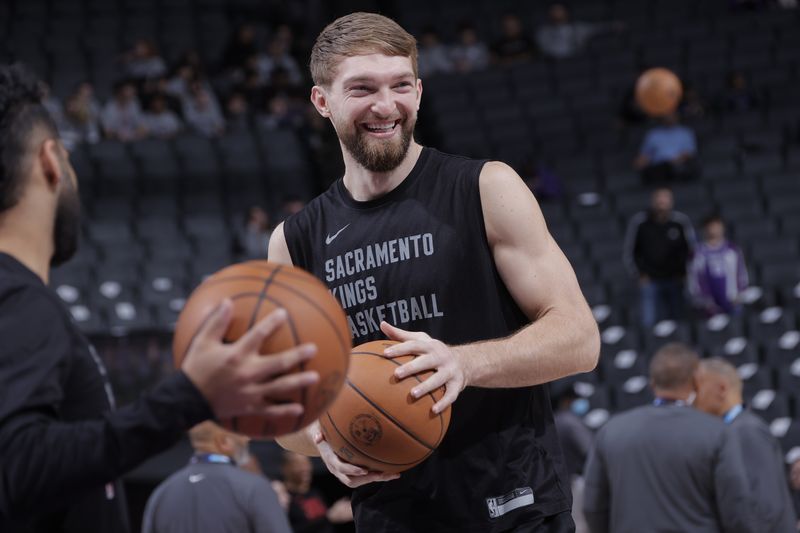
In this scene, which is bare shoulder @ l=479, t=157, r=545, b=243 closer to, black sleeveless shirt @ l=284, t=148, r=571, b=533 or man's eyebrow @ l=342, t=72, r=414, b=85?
black sleeveless shirt @ l=284, t=148, r=571, b=533

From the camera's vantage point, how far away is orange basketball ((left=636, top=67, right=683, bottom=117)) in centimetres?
1295

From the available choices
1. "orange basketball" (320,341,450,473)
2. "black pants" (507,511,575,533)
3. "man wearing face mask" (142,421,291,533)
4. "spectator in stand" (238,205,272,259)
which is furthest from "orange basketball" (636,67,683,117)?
"orange basketball" (320,341,450,473)

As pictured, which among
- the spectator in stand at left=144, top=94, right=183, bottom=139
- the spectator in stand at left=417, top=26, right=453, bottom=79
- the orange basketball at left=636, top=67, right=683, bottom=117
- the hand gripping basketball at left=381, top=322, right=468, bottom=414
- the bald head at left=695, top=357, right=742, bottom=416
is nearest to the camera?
the hand gripping basketball at left=381, top=322, right=468, bottom=414

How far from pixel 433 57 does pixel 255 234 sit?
4750mm

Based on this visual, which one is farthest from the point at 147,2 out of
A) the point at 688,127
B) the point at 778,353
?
the point at 778,353

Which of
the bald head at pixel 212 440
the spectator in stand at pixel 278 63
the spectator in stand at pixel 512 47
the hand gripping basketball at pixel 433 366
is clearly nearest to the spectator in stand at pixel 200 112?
the spectator in stand at pixel 278 63

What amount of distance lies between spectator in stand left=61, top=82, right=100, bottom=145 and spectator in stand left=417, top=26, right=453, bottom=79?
4.49m

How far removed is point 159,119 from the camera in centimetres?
1422

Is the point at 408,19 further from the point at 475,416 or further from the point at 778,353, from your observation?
the point at 475,416

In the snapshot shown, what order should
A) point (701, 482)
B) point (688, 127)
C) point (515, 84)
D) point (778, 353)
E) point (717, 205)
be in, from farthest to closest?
point (515, 84) → point (688, 127) → point (717, 205) → point (778, 353) → point (701, 482)

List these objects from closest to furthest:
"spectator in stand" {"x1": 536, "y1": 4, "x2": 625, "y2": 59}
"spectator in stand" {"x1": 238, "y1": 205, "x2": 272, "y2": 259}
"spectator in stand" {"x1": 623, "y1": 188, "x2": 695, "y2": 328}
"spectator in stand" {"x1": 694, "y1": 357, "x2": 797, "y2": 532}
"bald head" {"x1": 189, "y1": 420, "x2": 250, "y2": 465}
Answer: "spectator in stand" {"x1": 694, "y1": 357, "x2": 797, "y2": 532} < "bald head" {"x1": 189, "y1": 420, "x2": 250, "y2": 465} < "spectator in stand" {"x1": 623, "y1": 188, "x2": 695, "y2": 328} < "spectator in stand" {"x1": 238, "y1": 205, "x2": 272, "y2": 259} < "spectator in stand" {"x1": 536, "y1": 4, "x2": 625, "y2": 59}

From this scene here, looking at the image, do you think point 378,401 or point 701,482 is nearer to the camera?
point 378,401

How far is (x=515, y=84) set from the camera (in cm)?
1498

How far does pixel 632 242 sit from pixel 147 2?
9441 millimetres
